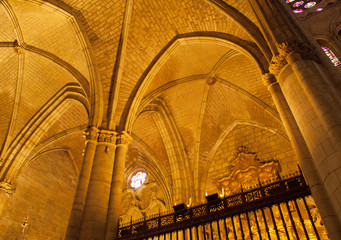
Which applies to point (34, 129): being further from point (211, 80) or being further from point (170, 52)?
point (211, 80)

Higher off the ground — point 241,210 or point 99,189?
point 99,189

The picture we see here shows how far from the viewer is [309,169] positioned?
18.3 ft

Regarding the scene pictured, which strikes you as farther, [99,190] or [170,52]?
[170,52]

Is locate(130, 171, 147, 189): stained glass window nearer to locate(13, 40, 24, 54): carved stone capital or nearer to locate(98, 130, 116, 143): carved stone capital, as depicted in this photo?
locate(98, 130, 116, 143): carved stone capital

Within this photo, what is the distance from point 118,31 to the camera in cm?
1045

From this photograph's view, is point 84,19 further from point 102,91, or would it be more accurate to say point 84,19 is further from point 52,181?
point 52,181

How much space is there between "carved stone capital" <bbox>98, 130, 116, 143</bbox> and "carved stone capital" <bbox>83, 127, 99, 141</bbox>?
0.12 m

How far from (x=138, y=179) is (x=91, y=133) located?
21.5 ft

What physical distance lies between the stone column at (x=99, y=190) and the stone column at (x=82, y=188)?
0.10 meters

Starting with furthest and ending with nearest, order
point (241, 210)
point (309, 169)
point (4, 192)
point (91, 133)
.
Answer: point (4, 192) < point (91, 133) < point (241, 210) < point (309, 169)

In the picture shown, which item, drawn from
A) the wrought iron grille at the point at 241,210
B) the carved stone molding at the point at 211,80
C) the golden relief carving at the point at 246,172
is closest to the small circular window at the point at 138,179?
the golden relief carving at the point at 246,172

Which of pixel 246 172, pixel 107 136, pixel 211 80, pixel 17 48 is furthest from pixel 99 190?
pixel 17 48

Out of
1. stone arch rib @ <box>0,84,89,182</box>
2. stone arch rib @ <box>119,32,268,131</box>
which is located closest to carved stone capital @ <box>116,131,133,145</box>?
stone arch rib @ <box>119,32,268,131</box>

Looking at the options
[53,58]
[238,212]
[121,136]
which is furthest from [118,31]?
[238,212]
